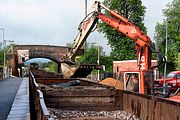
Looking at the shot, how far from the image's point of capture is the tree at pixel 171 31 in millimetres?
62688

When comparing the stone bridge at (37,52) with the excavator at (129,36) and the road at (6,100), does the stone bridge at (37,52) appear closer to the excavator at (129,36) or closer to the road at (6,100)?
the excavator at (129,36)

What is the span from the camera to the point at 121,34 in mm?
55281

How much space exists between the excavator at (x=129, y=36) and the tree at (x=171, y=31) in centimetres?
3285

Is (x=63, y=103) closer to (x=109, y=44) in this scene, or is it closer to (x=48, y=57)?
(x=109, y=44)

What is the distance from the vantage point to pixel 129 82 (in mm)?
21422

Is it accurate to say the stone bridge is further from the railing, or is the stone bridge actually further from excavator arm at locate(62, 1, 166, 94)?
the railing

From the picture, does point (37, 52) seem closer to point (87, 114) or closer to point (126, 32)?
point (126, 32)

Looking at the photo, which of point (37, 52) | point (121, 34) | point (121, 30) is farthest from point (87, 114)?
point (37, 52)

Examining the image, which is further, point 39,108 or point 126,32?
point 126,32

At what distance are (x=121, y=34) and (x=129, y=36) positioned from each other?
34.0 meters

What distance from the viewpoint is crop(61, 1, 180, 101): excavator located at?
18.4 meters

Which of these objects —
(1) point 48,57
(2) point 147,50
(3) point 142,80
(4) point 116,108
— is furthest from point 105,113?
(1) point 48,57

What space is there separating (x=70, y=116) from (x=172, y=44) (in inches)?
2210

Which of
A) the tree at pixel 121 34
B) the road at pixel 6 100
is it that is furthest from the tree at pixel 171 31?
the road at pixel 6 100
